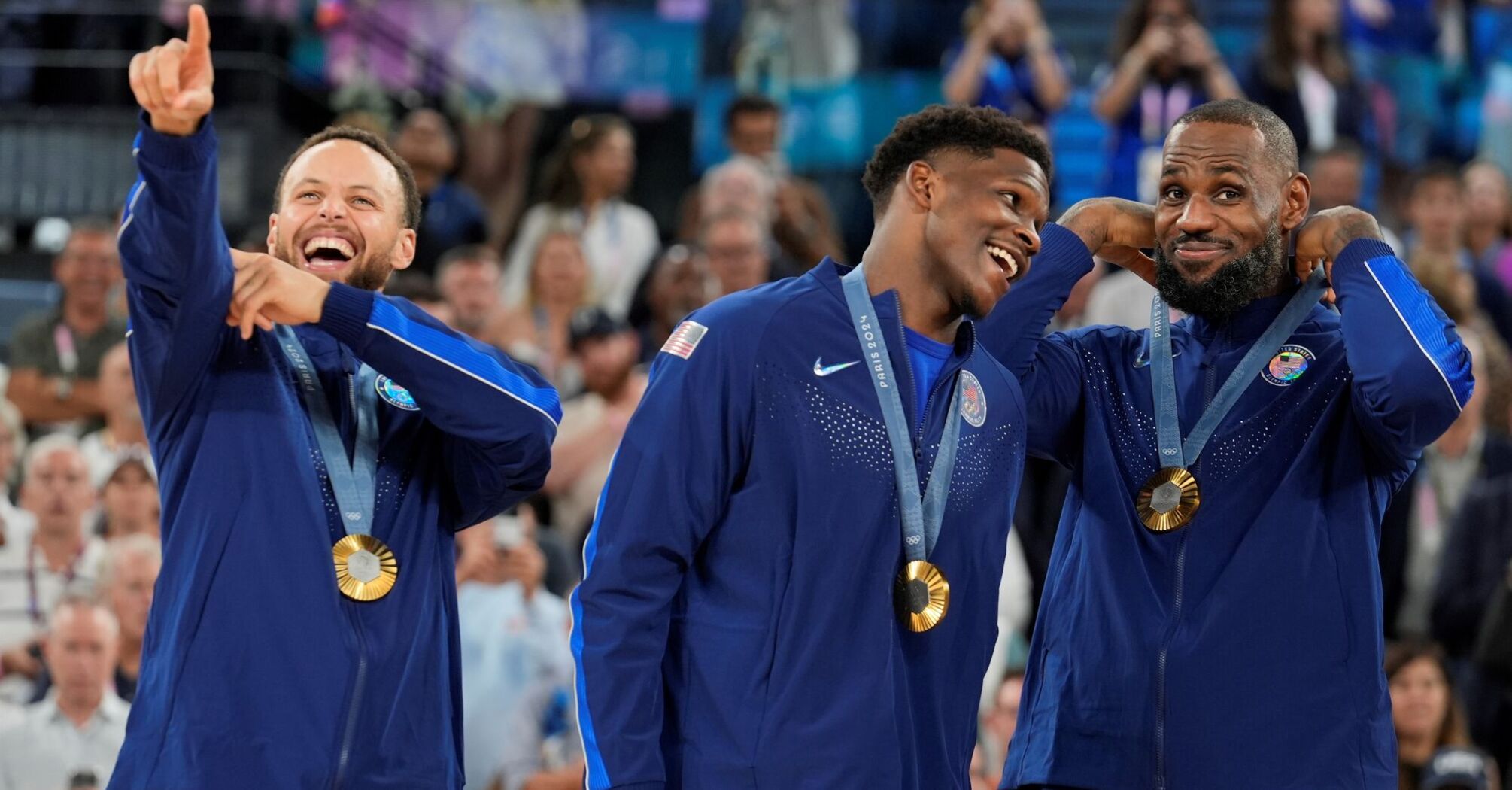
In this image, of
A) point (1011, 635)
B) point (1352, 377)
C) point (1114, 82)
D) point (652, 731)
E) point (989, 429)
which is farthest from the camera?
point (1114, 82)

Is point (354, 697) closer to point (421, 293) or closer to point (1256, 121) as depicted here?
point (1256, 121)

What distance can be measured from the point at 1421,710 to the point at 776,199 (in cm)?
434

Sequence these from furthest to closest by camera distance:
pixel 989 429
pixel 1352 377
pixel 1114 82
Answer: pixel 1114 82 → pixel 1352 377 → pixel 989 429

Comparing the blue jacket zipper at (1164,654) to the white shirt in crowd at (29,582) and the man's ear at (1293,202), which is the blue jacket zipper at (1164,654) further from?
the white shirt in crowd at (29,582)

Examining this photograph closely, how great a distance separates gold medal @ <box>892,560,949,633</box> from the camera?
12.5 feet

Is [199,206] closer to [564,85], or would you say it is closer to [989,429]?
[989,429]

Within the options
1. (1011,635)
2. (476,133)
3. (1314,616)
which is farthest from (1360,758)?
(476,133)

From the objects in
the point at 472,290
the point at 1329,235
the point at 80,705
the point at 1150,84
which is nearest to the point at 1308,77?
the point at 1150,84

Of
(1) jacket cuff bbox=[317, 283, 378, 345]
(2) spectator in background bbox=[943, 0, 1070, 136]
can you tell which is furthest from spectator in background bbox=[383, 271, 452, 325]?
(2) spectator in background bbox=[943, 0, 1070, 136]

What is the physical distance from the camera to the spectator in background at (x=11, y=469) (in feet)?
28.1

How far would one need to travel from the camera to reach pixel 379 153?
4465 mm

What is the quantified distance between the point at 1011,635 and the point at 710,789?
5.22m

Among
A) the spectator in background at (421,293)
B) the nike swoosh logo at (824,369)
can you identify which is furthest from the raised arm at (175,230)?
the spectator in background at (421,293)

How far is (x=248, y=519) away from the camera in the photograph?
12.7 ft
